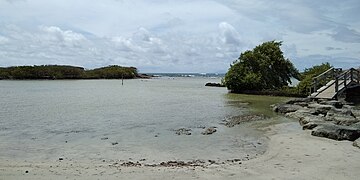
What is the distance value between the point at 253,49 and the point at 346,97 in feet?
77.2

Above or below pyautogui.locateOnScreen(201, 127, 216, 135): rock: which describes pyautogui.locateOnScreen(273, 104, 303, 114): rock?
above

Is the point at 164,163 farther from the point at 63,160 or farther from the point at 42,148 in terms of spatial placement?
the point at 42,148

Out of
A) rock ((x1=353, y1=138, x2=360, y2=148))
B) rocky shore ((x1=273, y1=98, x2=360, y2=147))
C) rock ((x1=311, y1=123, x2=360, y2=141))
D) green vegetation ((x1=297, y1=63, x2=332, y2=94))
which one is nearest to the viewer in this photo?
rock ((x1=353, y1=138, x2=360, y2=148))

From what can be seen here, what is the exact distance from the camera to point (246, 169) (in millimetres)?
10594

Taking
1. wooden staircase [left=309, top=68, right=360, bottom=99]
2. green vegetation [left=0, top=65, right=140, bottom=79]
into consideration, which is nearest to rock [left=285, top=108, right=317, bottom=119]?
wooden staircase [left=309, top=68, right=360, bottom=99]

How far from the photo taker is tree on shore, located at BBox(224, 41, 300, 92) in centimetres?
5042

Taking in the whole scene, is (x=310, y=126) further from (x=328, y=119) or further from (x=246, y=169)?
(x=246, y=169)

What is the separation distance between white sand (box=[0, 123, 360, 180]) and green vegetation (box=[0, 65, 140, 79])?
89.2 meters

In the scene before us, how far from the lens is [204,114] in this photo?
26656 mm

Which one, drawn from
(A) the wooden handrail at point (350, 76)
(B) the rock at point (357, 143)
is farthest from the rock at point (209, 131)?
(A) the wooden handrail at point (350, 76)

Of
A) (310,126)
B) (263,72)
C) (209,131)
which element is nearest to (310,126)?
(310,126)

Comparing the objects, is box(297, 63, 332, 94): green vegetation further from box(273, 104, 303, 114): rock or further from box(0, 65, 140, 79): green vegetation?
box(0, 65, 140, 79): green vegetation

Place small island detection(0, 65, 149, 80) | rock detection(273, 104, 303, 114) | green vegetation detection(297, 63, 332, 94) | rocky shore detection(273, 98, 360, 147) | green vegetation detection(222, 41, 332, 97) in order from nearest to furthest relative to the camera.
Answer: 1. rocky shore detection(273, 98, 360, 147)
2. rock detection(273, 104, 303, 114)
3. green vegetation detection(297, 63, 332, 94)
4. green vegetation detection(222, 41, 332, 97)
5. small island detection(0, 65, 149, 80)

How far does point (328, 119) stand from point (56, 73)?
10976 centimetres
